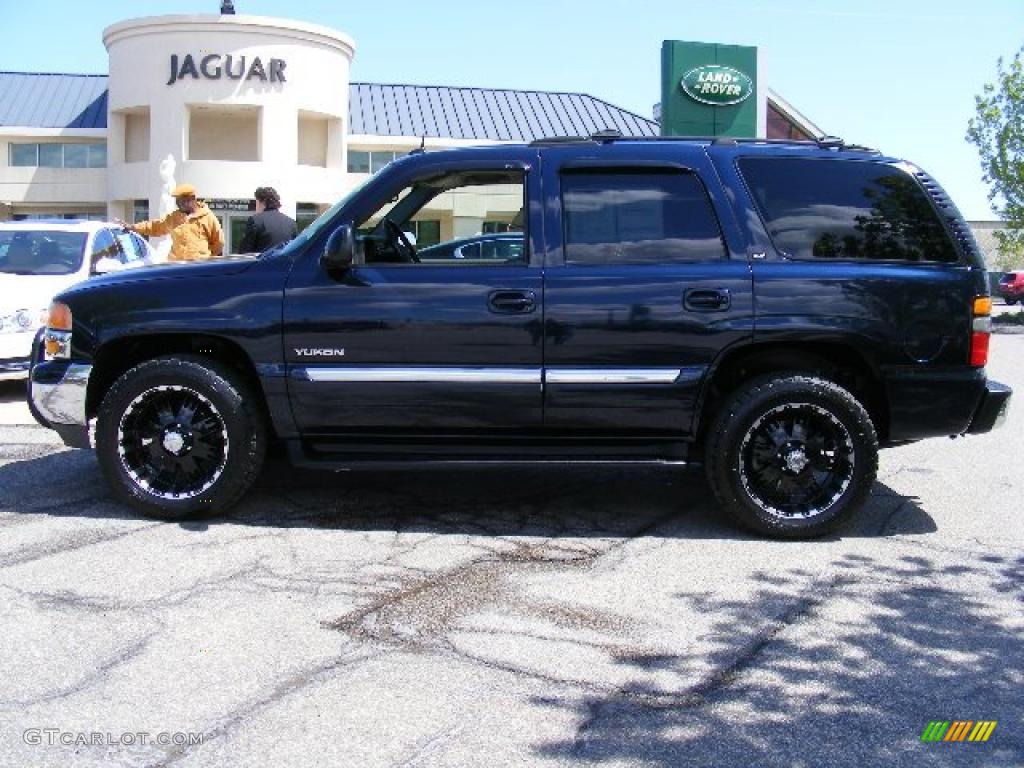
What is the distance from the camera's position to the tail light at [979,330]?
5.12 metres

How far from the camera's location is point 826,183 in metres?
5.26

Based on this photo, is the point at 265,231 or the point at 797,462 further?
the point at 265,231

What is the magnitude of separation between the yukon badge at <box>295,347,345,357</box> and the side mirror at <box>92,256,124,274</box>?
19.6ft

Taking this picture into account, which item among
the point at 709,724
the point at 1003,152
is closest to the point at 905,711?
the point at 709,724

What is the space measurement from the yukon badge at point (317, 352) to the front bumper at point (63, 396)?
3.64ft

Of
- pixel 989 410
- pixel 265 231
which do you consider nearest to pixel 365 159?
pixel 265 231

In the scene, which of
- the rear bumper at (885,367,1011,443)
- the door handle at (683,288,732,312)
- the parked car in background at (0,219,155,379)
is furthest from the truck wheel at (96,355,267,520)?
the parked car in background at (0,219,155,379)

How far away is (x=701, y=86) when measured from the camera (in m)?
25.3

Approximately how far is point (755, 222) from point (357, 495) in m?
2.65

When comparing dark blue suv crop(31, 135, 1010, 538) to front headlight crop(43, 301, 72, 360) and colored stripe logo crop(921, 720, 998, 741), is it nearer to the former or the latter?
front headlight crop(43, 301, 72, 360)

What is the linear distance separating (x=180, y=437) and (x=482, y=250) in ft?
5.88

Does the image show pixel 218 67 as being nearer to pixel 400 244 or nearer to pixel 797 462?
pixel 400 244

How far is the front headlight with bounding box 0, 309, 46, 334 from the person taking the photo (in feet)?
30.1

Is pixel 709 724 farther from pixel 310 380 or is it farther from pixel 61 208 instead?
pixel 61 208
